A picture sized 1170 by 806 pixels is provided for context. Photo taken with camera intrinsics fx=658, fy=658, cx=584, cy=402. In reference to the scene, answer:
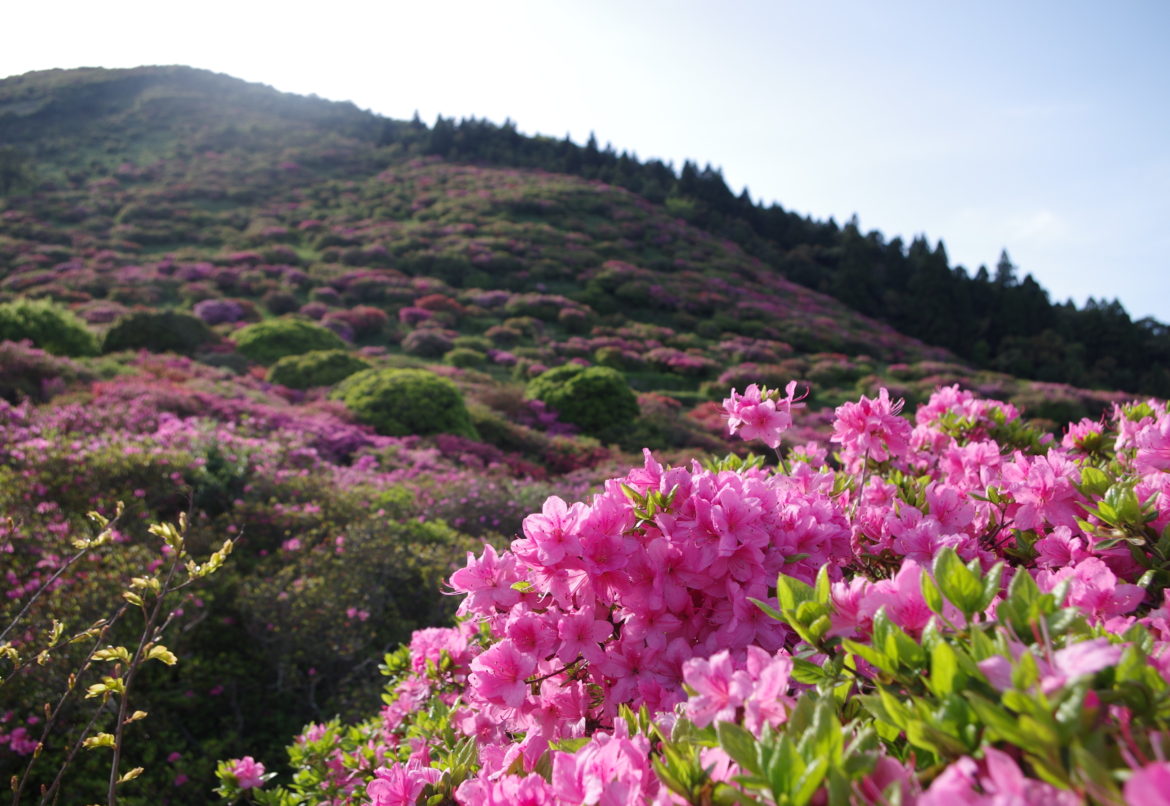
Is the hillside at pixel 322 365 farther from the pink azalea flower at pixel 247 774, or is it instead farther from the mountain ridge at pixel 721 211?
the pink azalea flower at pixel 247 774

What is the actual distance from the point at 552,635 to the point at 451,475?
24.7 ft

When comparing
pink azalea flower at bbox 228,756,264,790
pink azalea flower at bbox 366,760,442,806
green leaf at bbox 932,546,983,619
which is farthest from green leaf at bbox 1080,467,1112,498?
pink azalea flower at bbox 228,756,264,790

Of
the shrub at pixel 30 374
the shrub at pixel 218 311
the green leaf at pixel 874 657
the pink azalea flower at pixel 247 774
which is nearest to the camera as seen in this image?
the green leaf at pixel 874 657

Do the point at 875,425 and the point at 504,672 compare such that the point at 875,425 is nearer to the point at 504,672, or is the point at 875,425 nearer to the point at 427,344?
the point at 504,672

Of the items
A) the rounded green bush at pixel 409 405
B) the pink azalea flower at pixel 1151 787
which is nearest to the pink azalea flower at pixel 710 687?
the pink azalea flower at pixel 1151 787

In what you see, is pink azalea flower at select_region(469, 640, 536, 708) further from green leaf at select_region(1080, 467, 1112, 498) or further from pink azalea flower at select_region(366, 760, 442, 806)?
green leaf at select_region(1080, 467, 1112, 498)

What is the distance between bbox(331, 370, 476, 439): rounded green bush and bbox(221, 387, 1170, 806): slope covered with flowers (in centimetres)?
893

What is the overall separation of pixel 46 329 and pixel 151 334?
1801 millimetres

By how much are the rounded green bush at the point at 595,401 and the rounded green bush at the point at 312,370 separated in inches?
172

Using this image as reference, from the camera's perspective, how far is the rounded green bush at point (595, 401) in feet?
44.5

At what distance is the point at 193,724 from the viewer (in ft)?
13.8

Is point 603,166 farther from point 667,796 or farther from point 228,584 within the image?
point 667,796

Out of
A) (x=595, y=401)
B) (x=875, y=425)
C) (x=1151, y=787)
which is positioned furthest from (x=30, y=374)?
(x=1151, y=787)

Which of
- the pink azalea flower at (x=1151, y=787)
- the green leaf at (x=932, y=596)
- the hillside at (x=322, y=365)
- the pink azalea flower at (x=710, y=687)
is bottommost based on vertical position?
the hillside at (x=322, y=365)
